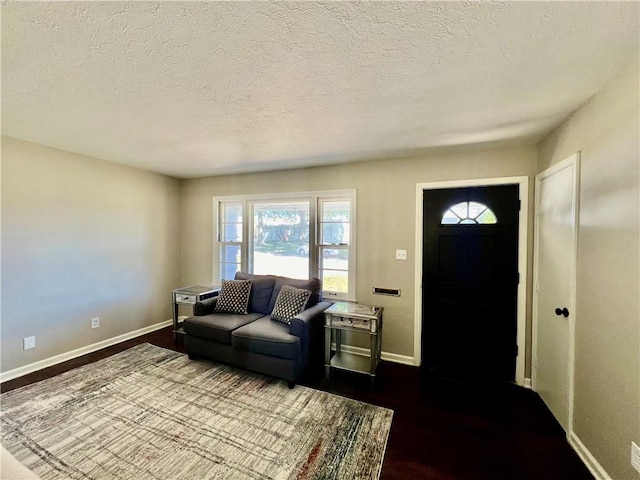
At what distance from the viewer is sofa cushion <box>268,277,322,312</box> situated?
320 cm

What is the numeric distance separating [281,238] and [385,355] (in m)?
2.08

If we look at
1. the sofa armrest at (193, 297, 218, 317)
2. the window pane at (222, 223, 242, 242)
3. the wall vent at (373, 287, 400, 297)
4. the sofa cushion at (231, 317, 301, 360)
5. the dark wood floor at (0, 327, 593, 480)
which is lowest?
the dark wood floor at (0, 327, 593, 480)

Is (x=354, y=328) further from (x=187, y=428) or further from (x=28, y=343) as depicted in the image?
(x=28, y=343)

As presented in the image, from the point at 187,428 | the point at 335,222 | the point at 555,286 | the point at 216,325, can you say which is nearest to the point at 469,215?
the point at 555,286

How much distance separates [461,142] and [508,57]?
1.29m

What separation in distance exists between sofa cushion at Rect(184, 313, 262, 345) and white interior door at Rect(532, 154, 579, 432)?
9.39ft

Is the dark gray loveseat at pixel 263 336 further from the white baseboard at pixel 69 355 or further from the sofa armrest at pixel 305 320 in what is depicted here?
the white baseboard at pixel 69 355

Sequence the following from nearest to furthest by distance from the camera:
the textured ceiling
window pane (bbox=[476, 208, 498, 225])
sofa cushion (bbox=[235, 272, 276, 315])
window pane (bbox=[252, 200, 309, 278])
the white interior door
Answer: the textured ceiling → the white interior door → window pane (bbox=[476, 208, 498, 225]) → sofa cushion (bbox=[235, 272, 276, 315]) → window pane (bbox=[252, 200, 309, 278])

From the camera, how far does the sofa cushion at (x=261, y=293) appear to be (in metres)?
3.34

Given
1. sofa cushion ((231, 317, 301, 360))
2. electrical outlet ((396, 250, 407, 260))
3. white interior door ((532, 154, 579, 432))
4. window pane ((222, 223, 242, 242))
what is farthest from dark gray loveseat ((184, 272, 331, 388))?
white interior door ((532, 154, 579, 432))

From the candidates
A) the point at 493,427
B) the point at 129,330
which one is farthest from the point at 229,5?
the point at 129,330

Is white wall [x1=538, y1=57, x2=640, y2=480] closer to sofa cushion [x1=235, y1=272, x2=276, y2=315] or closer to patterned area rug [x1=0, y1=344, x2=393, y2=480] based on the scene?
patterned area rug [x1=0, y1=344, x2=393, y2=480]

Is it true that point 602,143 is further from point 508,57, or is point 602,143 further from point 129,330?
point 129,330

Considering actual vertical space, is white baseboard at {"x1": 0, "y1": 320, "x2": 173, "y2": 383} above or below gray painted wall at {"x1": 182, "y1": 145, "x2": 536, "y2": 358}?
below
